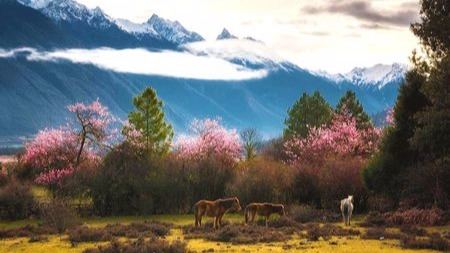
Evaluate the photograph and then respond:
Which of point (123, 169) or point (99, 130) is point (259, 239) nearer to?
point (123, 169)

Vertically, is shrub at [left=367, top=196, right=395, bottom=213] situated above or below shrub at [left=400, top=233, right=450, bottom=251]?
above

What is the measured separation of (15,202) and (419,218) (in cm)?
3360

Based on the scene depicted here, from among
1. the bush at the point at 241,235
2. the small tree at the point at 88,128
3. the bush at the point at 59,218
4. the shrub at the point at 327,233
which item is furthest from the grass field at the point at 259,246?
the small tree at the point at 88,128

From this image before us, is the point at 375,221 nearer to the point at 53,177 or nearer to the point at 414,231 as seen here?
the point at 414,231

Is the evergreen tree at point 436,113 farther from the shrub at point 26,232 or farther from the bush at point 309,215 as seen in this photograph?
the shrub at point 26,232

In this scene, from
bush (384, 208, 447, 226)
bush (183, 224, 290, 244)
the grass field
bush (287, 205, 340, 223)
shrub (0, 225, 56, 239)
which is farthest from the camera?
bush (287, 205, 340, 223)

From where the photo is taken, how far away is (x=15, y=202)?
5488cm

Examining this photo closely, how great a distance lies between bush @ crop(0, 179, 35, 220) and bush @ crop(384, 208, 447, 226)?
101 ft

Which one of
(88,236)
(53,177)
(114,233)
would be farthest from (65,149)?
(88,236)

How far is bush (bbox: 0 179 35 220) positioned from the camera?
54719 millimetres

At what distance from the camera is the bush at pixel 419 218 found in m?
42.8

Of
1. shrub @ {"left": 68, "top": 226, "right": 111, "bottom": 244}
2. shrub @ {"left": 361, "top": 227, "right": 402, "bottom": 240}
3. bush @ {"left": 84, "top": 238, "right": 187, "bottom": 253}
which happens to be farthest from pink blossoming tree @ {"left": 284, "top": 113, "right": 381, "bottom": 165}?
bush @ {"left": 84, "top": 238, "right": 187, "bottom": 253}

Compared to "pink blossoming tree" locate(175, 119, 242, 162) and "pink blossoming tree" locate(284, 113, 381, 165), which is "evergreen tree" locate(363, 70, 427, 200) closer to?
"pink blossoming tree" locate(284, 113, 381, 165)

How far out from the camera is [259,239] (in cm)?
3419
